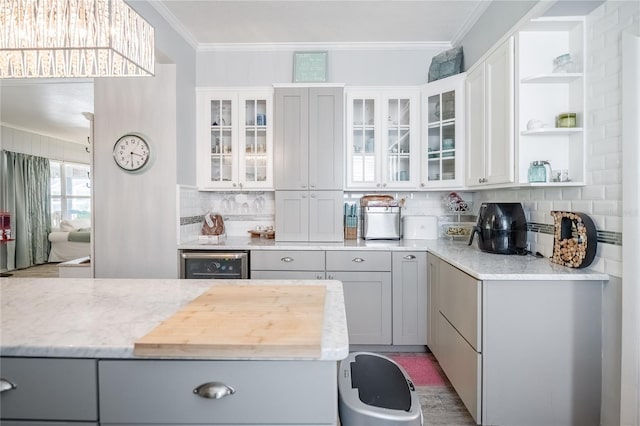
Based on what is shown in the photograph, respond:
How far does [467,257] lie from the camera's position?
7.58 ft

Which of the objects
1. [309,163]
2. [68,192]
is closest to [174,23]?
[309,163]

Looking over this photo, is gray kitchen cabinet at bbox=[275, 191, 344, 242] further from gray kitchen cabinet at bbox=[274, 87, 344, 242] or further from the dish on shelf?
the dish on shelf

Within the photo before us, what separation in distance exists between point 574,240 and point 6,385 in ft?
8.00

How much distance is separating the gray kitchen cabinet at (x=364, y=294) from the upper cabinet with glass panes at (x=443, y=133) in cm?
95

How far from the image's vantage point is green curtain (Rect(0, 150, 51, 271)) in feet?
21.5

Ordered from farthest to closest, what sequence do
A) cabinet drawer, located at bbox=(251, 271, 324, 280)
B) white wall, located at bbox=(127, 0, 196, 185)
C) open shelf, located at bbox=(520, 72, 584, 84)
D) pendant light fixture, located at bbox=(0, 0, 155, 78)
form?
cabinet drawer, located at bbox=(251, 271, 324, 280), white wall, located at bbox=(127, 0, 196, 185), open shelf, located at bbox=(520, 72, 584, 84), pendant light fixture, located at bbox=(0, 0, 155, 78)

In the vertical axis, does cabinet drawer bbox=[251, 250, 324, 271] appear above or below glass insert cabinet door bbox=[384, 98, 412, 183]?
below

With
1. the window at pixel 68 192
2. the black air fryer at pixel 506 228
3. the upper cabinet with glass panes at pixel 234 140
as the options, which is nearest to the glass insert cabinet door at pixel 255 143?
the upper cabinet with glass panes at pixel 234 140

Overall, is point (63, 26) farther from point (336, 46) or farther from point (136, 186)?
point (336, 46)

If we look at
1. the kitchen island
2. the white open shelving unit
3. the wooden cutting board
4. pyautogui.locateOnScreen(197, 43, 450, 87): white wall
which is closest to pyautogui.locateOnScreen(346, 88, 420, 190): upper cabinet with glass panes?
pyautogui.locateOnScreen(197, 43, 450, 87): white wall

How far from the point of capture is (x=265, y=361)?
3.10ft

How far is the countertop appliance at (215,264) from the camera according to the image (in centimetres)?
291

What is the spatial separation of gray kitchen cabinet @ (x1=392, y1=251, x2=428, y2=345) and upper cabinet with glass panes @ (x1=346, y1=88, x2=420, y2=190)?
743 millimetres

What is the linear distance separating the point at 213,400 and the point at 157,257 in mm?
2341
